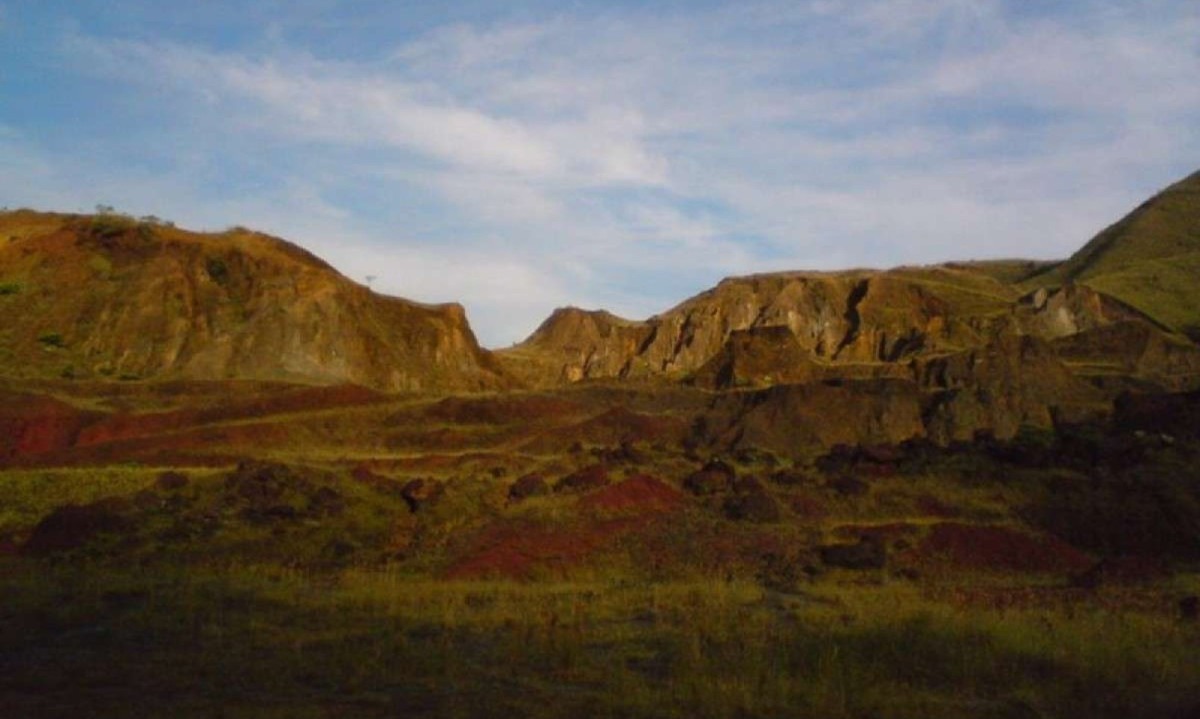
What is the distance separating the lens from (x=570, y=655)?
1239 cm

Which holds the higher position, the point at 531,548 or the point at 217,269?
the point at 217,269

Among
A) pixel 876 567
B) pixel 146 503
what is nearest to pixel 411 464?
pixel 146 503

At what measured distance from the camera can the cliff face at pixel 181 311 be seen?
190 ft

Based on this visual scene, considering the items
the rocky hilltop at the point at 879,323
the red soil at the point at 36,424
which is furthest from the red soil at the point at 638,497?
the rocky hilltop at the point at 879,323

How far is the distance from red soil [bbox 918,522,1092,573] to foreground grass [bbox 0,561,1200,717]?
4.86m

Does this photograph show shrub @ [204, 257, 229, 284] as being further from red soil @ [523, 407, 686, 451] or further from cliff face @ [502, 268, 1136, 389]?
cliff face @ [502, 268, 1136, 389]

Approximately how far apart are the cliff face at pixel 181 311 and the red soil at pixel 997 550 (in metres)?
42.1

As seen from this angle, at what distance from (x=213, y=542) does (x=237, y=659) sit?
1072 centimetres

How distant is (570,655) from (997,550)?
40.7ft

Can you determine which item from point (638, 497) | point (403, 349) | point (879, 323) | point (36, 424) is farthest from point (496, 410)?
point (879, 323)

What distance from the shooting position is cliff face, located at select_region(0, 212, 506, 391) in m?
57.8

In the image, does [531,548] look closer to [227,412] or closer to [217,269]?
[227,412]

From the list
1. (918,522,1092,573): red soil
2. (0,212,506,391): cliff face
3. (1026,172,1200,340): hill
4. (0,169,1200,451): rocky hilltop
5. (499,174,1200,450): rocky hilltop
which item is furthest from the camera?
(1026,172,1200,340): hill

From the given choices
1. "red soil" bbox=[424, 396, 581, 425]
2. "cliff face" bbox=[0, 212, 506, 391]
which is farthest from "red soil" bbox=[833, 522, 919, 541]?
"cliff face" bbox=[0, 212, 506, 391]
